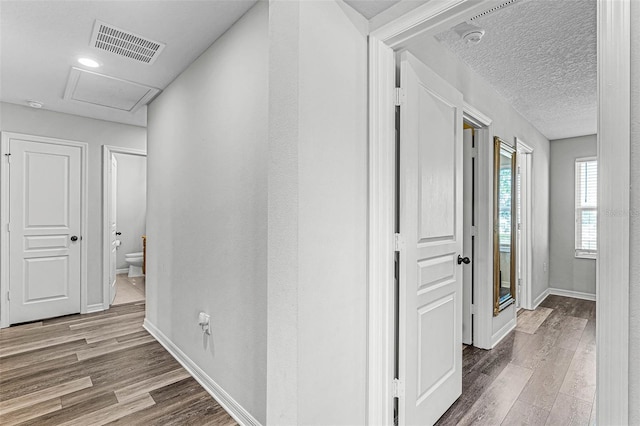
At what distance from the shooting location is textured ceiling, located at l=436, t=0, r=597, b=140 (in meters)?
2.05

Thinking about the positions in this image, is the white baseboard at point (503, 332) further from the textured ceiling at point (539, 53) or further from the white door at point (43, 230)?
the white door at point (43, 230)

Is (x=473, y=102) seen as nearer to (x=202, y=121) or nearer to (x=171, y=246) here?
(x=202, y=121)

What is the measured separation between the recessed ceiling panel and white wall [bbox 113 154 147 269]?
3477 millimetres

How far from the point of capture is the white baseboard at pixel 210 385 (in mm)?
2024

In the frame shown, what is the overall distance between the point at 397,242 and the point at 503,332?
2.58 m

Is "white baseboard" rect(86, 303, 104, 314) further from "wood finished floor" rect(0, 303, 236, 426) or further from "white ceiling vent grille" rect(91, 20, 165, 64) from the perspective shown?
"white ceiling vent grille" rect(91, 20, 165, 64)

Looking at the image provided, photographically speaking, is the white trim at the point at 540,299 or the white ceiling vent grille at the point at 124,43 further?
the white trim at the point at 540,299

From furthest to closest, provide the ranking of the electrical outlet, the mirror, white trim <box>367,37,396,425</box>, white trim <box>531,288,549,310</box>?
white trim <box>531,288,549,310</box>
the mirror
the electrical outlet
white trim <box>367,37,396,425</box>

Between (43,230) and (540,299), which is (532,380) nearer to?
(540,299)

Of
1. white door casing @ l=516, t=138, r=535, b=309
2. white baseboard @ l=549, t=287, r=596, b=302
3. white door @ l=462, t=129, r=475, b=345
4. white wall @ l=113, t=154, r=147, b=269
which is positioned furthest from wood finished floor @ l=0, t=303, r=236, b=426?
white baseboard @ l=549, t=287, r=596, b=302

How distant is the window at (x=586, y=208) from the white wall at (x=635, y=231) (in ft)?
17.3

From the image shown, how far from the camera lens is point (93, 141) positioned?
430 centimetres

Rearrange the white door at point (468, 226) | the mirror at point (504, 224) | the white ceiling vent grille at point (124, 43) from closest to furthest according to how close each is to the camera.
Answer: the white ceiling vent grille at point (124, 43) < the white door at point (468, 226) < the mirror at point (504, 224)

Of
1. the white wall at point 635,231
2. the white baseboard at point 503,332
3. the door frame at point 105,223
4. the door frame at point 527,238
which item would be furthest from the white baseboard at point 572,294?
the door frame at point 105,223
